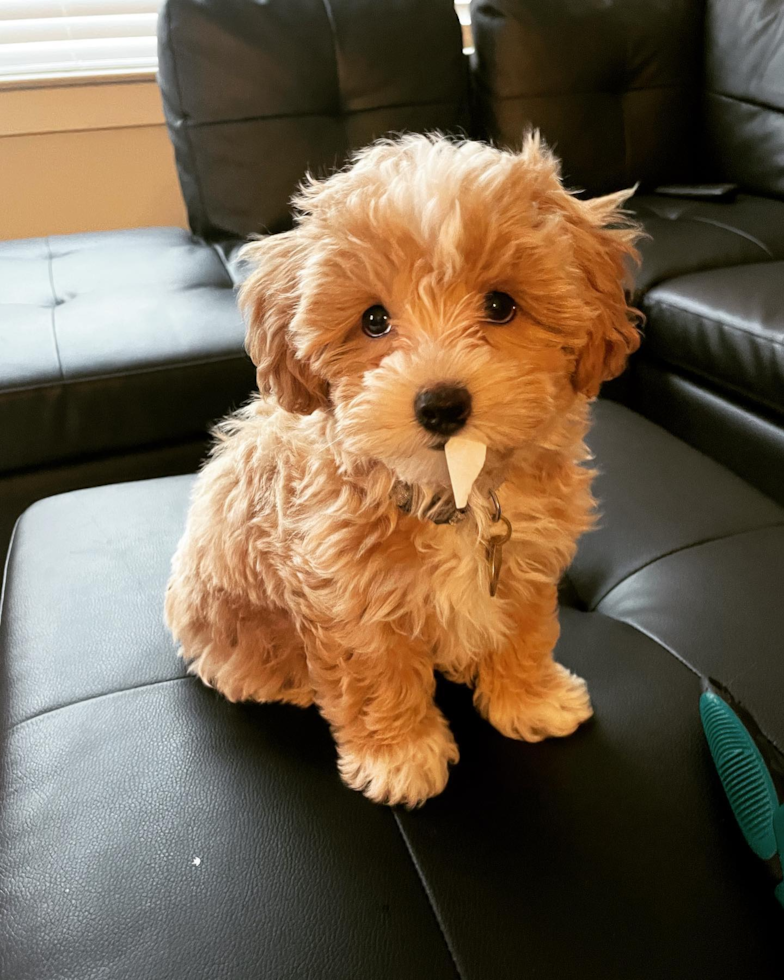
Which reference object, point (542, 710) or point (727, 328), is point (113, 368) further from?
point (727, 328)

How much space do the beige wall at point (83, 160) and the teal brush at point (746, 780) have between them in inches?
114

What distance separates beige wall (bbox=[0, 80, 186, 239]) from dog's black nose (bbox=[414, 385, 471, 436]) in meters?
2.69

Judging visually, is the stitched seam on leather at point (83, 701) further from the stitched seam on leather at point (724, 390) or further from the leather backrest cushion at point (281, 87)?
the leather backrest cushion at point (281, 87)

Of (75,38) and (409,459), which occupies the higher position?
(75,38)

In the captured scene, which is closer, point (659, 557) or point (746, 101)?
point (659, 557)

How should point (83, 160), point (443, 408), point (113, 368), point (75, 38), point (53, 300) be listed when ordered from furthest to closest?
point (83, 160) < point (75, 38) < point (53, 300) < point (113, 368) < point (443, 408)

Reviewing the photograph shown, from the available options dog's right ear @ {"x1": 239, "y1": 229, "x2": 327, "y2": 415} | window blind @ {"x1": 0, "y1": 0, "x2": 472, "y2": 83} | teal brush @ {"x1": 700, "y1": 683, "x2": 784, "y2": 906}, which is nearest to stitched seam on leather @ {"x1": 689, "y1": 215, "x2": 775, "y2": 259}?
teal brush @ {"x1": 700, "y1": 683, "x2": 784, "y2": 906}

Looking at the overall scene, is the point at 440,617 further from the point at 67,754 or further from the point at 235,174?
the point at 235,174

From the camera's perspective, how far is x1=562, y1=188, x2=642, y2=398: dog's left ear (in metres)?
0.89

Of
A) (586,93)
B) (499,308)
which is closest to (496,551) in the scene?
(499,308)

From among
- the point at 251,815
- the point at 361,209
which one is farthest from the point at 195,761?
the point at 361,209

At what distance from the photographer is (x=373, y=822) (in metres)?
0.92

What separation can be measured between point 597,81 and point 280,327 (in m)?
2.33

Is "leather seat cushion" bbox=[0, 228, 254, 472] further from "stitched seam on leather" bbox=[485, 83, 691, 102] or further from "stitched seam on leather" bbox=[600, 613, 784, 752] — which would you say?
"stitched seam on leather" bbox=[485, 83, 691, 102]
